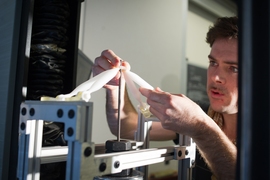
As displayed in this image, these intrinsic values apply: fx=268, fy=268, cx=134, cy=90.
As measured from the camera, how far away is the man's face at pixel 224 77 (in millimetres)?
1290

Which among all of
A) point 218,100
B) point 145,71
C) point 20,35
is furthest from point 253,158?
point 145,71

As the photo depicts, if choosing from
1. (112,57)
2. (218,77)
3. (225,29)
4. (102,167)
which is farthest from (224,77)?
(102,167)

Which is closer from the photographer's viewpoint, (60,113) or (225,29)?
(60,113)

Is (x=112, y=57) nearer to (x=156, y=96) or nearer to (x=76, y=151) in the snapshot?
(x=156, y=96)

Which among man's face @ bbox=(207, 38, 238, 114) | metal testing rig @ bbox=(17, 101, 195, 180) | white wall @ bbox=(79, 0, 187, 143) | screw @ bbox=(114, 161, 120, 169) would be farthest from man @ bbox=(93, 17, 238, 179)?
white wall @ bbox=(79, 0, 187, 143)

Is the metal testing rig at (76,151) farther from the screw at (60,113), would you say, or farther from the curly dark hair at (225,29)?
the curly dark hair at (225,29)

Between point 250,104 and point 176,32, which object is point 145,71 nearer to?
point 176,32

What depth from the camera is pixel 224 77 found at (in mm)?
1302

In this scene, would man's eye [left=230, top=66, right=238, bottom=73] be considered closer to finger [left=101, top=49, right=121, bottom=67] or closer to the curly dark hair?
the curly dark hair

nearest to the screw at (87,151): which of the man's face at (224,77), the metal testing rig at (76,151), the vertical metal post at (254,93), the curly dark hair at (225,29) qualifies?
the metal testing rig at (76,151)

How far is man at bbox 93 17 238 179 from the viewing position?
81cm

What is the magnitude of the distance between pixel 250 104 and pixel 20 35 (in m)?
0.62

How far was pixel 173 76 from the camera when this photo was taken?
91.6 inches

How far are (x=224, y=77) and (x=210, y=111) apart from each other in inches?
11.8
